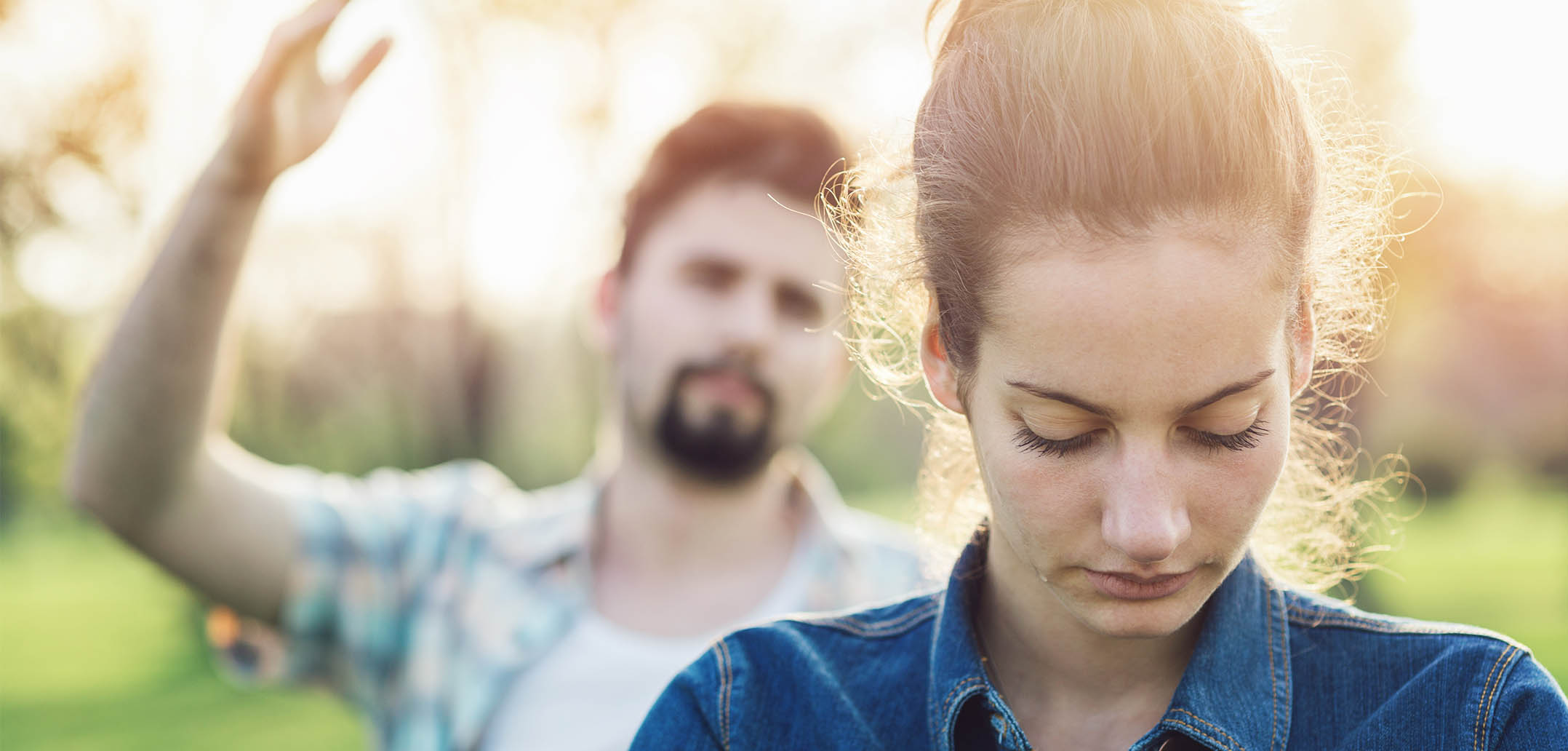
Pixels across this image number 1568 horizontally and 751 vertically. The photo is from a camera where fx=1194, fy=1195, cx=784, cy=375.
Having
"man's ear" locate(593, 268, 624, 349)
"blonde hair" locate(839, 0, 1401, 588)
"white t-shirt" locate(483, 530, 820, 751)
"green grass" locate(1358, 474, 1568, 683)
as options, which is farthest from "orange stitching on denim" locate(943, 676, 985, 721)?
"green grass" locate(1358, 474, 1568, 683)

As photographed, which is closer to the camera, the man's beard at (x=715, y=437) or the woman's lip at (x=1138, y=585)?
the woman's lip at (x=1138, y=585)

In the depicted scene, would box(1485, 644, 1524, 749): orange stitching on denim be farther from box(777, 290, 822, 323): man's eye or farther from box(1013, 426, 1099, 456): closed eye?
box(777, 290, 822, 323): man's eye

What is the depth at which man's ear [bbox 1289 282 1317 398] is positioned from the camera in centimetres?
160

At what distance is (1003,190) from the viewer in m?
1.58

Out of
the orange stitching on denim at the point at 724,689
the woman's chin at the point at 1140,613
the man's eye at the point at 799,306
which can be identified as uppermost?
the woman's chin at the point at 1140,613

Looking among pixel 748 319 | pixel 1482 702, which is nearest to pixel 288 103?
pixel 748 319

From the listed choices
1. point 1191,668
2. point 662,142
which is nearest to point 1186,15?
point 1191,668

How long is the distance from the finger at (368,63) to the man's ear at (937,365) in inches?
56.4

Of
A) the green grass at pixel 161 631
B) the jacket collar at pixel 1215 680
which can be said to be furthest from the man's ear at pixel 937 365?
the green grass at pixel 161 631

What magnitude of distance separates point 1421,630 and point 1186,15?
906 mm

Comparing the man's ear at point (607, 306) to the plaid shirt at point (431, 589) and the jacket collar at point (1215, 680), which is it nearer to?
the plaid shirt at point (431, 589)

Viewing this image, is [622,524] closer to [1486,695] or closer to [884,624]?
[884,624]

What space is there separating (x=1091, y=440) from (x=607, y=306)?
8.39 ft

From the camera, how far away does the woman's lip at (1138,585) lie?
156cm
